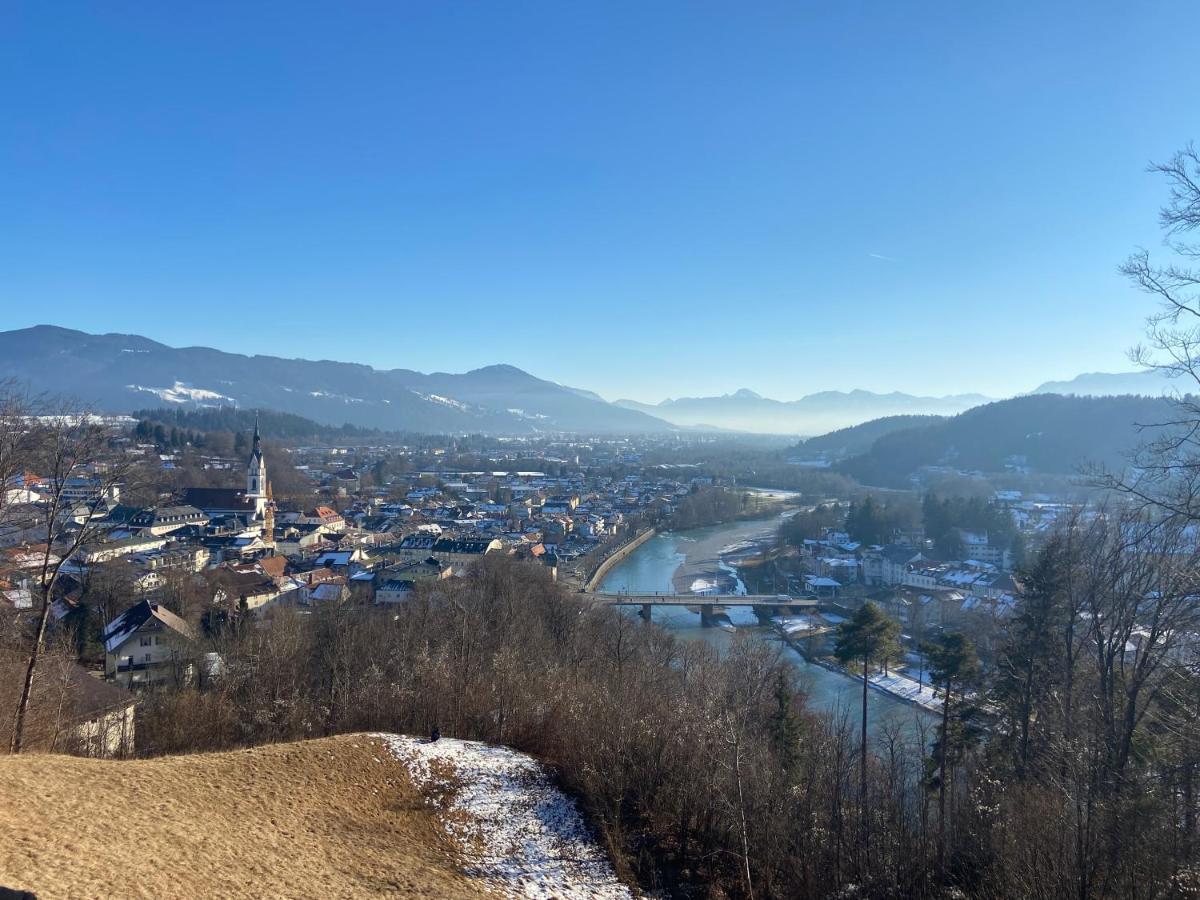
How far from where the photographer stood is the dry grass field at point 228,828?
3014 mm

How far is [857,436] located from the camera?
79.5 m

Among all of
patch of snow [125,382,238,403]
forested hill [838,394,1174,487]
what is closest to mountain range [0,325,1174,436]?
patch of snow [125,382,238,403]

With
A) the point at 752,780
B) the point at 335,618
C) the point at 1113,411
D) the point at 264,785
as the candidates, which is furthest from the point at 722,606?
the point at 1113,411

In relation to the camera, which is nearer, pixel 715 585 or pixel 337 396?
pixel 715 585

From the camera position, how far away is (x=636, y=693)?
7625mm

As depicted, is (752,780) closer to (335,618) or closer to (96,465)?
(96,465)

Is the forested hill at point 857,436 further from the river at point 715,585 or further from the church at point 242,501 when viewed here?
the church at point 242,501

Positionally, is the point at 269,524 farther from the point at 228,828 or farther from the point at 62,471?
the point at 228,828

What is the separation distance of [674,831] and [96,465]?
5.48 metres

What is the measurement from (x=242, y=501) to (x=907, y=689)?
24710 millimetres

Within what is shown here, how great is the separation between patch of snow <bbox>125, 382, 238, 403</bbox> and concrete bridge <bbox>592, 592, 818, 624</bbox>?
120m

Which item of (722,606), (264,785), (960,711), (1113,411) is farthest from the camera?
(1113,411)

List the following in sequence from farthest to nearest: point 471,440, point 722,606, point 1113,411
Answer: point 471,440 → point 1113,411 → point 722,606

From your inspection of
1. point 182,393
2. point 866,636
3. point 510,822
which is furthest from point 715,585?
point 182,393
